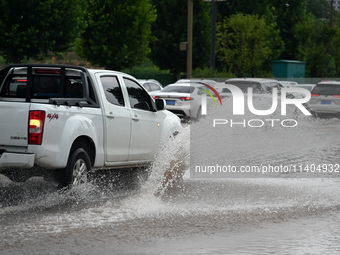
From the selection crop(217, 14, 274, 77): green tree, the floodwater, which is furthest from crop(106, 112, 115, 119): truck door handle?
crop(217, 14, 274, 77): green tree

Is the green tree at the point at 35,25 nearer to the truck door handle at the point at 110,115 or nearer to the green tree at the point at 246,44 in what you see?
the green tree at the point at 246,44

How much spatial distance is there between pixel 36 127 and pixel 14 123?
29cm

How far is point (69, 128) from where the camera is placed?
32.4 ft

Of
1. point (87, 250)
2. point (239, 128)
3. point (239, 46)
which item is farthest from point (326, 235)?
point (239, 46)

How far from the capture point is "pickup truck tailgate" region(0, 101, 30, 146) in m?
9.54

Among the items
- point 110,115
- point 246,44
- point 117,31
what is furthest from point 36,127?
point 246,44

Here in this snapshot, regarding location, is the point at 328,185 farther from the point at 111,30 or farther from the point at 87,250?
the point at 111,30

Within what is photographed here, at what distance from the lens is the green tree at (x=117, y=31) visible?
4788cm

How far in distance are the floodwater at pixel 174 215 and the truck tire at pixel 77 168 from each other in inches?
4.6

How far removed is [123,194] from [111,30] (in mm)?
38126

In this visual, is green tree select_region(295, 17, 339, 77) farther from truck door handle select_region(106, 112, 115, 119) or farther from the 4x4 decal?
the 4x4 decal

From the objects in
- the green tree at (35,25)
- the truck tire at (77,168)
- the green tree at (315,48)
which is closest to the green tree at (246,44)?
the green tree at (315,48)

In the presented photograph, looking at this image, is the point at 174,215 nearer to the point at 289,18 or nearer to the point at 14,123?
the point at 14,123

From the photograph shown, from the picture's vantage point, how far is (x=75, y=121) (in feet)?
32.9
